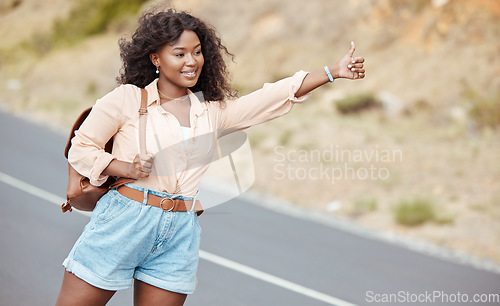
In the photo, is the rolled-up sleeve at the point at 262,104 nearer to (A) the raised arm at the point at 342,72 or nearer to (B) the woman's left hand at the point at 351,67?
(A) the raised arm at the point at 342,72

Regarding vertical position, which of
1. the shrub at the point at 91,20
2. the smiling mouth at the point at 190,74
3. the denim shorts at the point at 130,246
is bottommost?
the denim shorts at the point at 130,246

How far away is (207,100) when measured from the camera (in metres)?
3.77

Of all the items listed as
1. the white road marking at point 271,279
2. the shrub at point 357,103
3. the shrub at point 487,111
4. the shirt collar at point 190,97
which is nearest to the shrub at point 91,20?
the shrub at point 357,103

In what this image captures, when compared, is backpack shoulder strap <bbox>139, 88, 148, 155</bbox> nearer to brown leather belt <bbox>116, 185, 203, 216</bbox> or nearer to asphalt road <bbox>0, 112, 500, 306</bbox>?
brown leather belt <bbox>116, 185, 203, 216</bbox>

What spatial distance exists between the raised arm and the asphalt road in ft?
7.19

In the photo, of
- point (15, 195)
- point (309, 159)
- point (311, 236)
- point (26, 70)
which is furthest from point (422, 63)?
point (26, 70)

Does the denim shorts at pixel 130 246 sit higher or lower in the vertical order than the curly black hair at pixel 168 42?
lower

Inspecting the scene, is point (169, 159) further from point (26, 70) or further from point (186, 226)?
point (26, 70)

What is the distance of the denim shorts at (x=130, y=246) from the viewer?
3477 millimetres

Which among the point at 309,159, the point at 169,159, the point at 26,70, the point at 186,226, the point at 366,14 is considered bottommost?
the point at 186,226

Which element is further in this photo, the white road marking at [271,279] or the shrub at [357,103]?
the shrub at [357,103]

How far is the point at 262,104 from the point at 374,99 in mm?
18073

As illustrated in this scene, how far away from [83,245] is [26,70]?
3134cm

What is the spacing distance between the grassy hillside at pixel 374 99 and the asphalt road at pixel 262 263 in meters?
1.80
